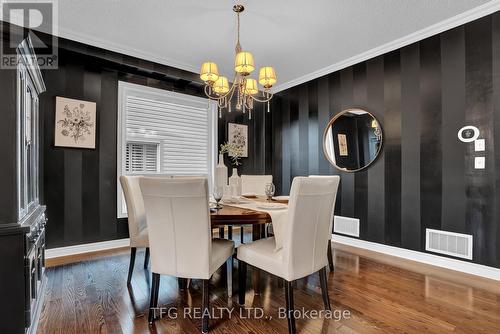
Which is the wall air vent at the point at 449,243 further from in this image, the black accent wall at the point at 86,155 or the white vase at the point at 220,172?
the black accent wall at the point at 86,155

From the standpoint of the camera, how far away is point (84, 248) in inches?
127

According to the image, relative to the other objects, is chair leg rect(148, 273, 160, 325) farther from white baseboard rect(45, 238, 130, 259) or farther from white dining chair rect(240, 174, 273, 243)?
white baseboard rect(45, 238, 130, 259)

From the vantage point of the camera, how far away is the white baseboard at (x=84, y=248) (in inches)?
118

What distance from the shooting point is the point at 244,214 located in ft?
6.11

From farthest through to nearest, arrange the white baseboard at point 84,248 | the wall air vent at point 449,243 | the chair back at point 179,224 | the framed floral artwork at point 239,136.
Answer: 1. the framed floral artwork at point 239,136
2. the white baseboard at point 84,248
3. the wall air vent at point 449,243
4. the chair back at point 179,224

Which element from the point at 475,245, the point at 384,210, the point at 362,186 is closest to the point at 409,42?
the point at 362,186

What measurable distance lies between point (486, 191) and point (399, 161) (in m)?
0.89

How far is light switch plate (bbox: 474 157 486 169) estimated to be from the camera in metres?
2.63

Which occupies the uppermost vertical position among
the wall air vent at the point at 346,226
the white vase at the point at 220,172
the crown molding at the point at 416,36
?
the crown molding at the point at 416,36

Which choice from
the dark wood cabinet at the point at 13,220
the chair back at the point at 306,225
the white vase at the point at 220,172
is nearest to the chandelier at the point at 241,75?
the white vase at the point at 220,172

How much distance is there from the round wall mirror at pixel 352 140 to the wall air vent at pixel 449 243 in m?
1.16

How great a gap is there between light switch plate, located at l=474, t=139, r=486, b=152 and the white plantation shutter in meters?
4.02

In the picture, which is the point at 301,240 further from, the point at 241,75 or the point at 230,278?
the point at 241,75

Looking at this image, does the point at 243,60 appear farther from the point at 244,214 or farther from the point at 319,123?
the point at 319,123
